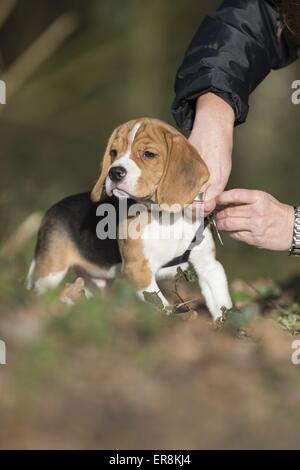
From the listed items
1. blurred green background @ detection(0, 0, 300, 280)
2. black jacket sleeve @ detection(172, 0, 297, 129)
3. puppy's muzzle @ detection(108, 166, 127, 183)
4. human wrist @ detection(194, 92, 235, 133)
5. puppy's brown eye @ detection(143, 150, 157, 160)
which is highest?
blurred green background @ detection(0, 0, 300, 280)

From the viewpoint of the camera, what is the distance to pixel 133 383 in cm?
272

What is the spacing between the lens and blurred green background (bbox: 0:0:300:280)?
997cm

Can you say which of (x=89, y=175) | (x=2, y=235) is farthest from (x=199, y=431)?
(x=89, y=175)

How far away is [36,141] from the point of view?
11703mm

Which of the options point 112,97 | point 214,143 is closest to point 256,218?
point 214,143

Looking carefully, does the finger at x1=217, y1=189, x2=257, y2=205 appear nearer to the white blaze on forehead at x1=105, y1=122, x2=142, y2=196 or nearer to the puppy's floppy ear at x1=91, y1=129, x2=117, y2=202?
the white blaze on forehead at x1=105, y1=122, x2=142, y2=196

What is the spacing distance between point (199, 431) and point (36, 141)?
31.6ft

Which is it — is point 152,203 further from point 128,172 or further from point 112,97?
point 112,97

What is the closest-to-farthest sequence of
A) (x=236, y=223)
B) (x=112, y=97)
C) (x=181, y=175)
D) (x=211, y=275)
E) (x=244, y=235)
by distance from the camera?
1. (x=181, y=175)
2. (x=236, y=223)
3. (x=244, y=235)
4. (x=211, y=275)
5. (x=112, y=97)

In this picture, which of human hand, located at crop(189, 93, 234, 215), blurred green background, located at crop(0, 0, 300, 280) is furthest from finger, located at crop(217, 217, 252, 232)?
blurred green background, located at crop(0, 0, 300, 280)

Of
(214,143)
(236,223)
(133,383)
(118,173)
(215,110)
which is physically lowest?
(133,383)

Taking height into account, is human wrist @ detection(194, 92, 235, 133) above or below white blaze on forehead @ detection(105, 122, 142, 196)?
above

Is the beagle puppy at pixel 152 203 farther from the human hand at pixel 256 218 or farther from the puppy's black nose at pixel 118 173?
the human hand at pixel 256 218

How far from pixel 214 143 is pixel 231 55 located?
A: 0.56m
